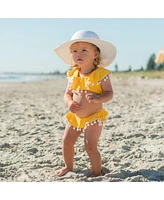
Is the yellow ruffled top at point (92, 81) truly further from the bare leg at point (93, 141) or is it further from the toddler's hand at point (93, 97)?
the bare leg at point (93, 141)

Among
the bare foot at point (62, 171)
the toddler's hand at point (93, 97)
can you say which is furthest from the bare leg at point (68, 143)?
the toddler's hand at point (93, 97)

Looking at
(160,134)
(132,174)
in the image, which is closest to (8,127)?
(160,134)

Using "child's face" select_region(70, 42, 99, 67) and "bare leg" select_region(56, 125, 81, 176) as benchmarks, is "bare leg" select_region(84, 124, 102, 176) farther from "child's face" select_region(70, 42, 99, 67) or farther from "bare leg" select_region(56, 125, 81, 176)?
"child's face" select_region(70, 42, 99, 67)

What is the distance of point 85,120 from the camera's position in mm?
2447

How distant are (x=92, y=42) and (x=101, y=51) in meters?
0.15

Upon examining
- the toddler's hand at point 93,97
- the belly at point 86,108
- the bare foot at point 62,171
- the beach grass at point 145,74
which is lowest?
the bare foot at point 62,171

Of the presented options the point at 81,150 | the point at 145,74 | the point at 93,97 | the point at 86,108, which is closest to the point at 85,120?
the point at 86,108

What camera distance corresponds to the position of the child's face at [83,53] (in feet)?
8.04

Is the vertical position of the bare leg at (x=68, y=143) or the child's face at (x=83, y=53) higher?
the child's face at (x=83, y=53)

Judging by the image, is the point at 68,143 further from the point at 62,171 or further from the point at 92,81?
the point at 92,81

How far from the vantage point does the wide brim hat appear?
241 centimetres

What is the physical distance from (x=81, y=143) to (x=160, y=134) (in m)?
0.87

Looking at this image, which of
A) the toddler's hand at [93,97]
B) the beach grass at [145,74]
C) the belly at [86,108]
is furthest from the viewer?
the beach grass at [145,74]
